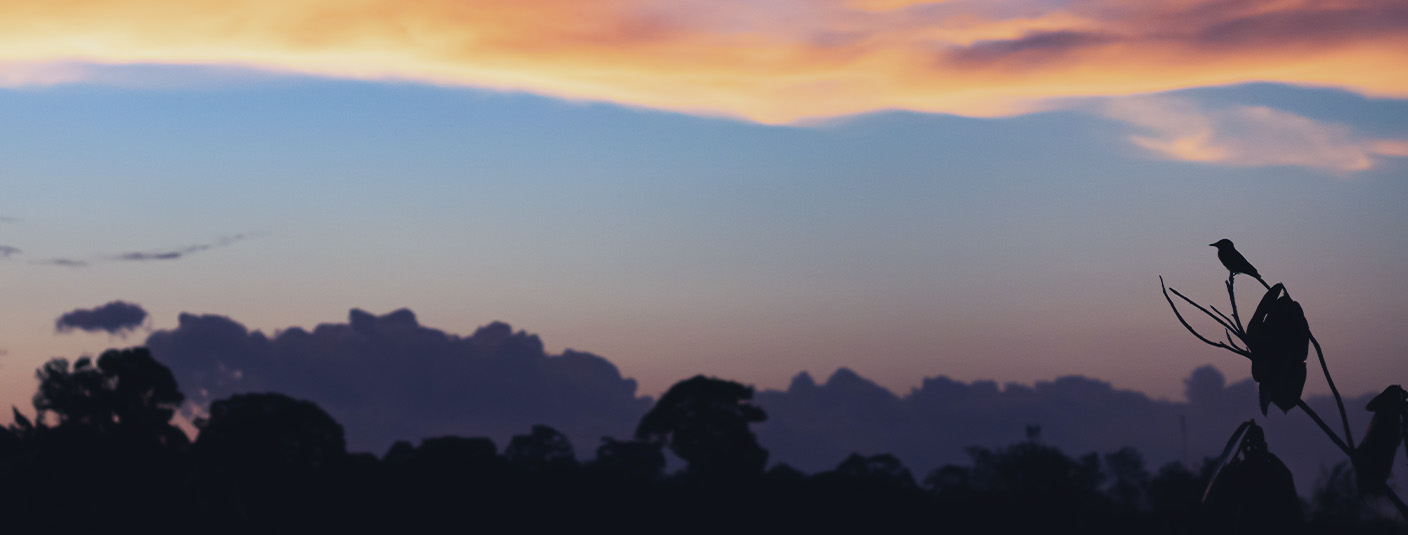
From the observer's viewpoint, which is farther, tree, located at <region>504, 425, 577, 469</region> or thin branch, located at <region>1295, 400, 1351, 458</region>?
tree, located at <region>504, 425, 577, 469</region>

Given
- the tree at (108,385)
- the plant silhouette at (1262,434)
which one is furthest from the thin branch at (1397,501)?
the tree at (108,385)

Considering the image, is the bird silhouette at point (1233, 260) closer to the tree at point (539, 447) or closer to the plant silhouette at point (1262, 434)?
the plant silhouette at point (1262, 434)

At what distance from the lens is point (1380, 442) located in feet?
14.5

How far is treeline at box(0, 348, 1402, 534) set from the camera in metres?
10.2

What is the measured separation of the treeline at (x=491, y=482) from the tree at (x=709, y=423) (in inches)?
3.5

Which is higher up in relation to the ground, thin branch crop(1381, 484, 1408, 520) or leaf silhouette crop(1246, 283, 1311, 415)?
leaf silhouette crop(1246, 283, 1311, 415)

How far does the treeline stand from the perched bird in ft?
0.79

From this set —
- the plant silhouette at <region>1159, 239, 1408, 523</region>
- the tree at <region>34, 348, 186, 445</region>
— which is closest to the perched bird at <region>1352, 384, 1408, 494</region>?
the plant silhouette at <region>1159, 239, 1408, 523</region>

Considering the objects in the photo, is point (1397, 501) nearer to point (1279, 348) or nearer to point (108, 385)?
point (1279, 348)

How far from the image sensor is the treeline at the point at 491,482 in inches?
404

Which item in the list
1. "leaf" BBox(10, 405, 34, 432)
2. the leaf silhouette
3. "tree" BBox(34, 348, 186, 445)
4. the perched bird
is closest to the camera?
the perched bird

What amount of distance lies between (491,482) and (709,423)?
1215 inches

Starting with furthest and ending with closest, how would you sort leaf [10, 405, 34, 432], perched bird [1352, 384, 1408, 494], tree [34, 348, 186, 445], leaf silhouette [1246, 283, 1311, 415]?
tree [34, 348, 186, 445] < leaf [10, 405, 34, 432] < leaf silhouette [1246, 283, 1311, 415] < perched bird [1352, 384, 1408, 494]

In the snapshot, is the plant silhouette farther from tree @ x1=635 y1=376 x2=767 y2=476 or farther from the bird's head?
tree @ x1=635 y1=376 x2=767 y2=476
